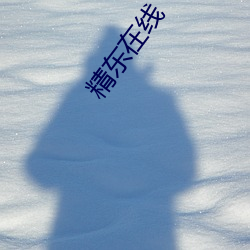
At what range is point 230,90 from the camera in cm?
278

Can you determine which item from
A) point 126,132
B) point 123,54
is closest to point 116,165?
point 126,132

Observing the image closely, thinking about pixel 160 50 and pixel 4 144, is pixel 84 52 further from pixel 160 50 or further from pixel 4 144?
pixel 4 144

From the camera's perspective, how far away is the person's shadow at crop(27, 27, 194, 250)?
75.9 inches

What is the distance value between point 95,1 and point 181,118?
1644 millimetres

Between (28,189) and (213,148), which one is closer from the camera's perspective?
(28,189)

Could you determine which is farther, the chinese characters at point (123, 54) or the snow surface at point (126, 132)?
the chinese characters at point (123, 54)

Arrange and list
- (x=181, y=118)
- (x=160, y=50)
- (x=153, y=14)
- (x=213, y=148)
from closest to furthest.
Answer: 1. (x=213, y=148)
2. (x=181, y=118)
3. (x=160, y=50)
4. (x=153, y=14)

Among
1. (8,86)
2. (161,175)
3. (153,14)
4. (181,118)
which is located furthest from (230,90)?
(8,86)

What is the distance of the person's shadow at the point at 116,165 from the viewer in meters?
1.93

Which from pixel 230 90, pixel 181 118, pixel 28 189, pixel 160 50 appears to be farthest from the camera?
pixel 160 50

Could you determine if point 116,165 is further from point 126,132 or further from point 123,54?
point 123,54

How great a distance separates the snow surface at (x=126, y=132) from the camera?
76.9 inches

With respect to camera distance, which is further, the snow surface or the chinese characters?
the chinese characters

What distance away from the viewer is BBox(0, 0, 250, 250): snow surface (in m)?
1.95
